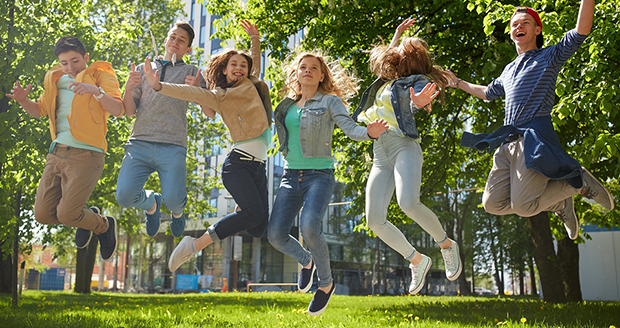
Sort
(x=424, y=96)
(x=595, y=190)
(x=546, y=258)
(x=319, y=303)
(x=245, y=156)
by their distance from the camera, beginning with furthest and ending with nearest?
(x=546, y=258)
(x=319, y=303)
(x=245, y=156)
(x=595, y=190)
(x=424, y=96)

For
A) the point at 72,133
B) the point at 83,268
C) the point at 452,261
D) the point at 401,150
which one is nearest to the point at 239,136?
the point at 401,150

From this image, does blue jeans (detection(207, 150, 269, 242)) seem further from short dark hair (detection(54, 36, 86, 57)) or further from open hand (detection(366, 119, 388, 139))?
short dark hair (detection(54, 36, 86, 57))

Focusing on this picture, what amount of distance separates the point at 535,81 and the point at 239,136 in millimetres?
2854

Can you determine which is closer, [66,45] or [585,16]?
[585,16]

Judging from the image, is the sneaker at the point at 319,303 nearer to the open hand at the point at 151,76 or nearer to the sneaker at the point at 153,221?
the sneaker at the point at 153,221

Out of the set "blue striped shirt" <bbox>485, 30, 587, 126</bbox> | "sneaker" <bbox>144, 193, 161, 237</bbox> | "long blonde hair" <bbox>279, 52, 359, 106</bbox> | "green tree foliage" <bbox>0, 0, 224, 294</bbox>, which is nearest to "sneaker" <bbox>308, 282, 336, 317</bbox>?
"sneaker" <bbox>144, 193, 161, 237</bbox>

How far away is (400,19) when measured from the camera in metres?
10.5

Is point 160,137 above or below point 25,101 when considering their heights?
below

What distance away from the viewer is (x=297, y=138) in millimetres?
5281

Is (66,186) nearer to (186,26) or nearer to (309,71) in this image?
(186,26)

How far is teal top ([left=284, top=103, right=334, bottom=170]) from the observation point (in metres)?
5.15

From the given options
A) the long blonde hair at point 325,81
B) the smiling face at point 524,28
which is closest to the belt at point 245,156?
the long blonde hair at point 325,81

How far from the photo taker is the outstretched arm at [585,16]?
419 centimetres

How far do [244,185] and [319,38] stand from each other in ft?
20.9
